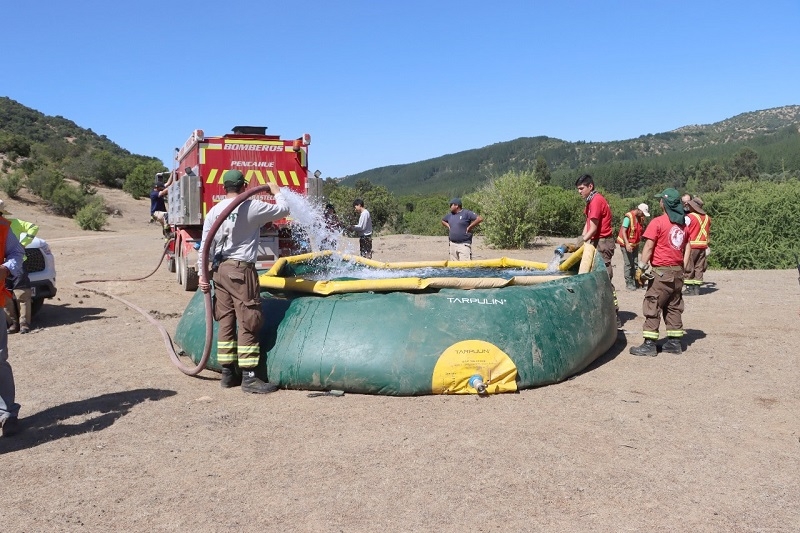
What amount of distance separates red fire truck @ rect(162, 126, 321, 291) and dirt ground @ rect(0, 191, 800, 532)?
17.1ft

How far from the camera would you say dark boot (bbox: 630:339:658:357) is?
6.92m

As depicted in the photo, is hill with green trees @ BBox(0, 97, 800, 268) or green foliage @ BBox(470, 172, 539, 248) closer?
hill with green trees @ BBox(0, 97, 800, 268)

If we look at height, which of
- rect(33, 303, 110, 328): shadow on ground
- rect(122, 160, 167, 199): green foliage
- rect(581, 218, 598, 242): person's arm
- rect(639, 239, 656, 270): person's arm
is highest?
rect(122, 160, 167, 199): green foliage

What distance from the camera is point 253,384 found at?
5.75 metres

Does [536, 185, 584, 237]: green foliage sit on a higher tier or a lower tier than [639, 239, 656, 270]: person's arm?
higher

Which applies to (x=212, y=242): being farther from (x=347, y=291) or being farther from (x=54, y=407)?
(x=54, y=407)

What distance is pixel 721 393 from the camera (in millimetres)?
Result: 5660

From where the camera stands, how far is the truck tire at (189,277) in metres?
12.3

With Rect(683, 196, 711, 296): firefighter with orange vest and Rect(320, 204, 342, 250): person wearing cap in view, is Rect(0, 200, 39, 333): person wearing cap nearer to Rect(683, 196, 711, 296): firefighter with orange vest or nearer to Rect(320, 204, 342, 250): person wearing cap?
Rect(320, 204, 342, 250): person wearing cap

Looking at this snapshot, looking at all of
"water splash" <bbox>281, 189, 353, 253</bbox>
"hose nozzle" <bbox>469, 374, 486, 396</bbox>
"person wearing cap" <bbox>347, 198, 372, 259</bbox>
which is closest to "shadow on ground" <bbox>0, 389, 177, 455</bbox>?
"hose nozzle" <bbox>469, 374, 486, 396</bbox>

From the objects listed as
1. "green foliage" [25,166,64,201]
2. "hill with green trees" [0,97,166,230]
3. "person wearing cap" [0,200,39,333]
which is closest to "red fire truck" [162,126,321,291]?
"person wearing cap" [0,200,39,333]

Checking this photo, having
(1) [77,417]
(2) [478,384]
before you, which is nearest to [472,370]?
(2) [478,384]

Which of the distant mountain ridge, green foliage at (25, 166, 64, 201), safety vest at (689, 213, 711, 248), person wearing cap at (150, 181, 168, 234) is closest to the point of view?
safety vest at (689, 213, 711, 248)

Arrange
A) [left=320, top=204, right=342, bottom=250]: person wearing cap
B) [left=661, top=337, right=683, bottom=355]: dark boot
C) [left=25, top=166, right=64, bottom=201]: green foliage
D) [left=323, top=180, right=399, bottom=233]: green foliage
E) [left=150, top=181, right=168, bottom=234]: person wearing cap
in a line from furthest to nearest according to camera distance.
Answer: [left=25, top=166, right=64, bottom=201]: green foliage → [left=323, top=180, right=399, bottom=233]: green foliage → [left=150, top=181, right=168, bottom=234]: person wearing cap → [left=320, top=204, right=342, bottom=250]: person wearing cap → [left=661, top=337, right=683, bottom=355]: dark boot
